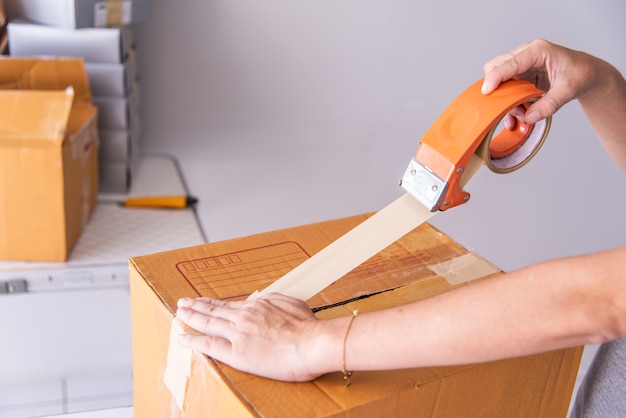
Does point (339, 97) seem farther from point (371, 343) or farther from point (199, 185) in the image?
point (371, 343)

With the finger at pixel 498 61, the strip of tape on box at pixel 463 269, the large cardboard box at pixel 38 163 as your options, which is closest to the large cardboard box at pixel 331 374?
the strip of tape on box at pixel 463 269

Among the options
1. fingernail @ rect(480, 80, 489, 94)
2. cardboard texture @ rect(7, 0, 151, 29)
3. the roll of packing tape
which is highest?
fingernail @ rect(480, 80, 489, 94)

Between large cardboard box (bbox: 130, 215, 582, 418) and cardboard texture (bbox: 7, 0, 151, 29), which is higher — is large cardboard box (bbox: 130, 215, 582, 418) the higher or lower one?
the lower one

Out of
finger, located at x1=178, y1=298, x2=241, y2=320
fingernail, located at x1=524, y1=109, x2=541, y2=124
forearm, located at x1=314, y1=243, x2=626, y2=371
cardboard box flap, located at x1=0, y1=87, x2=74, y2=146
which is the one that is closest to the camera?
forearm, located at x1=314, y1=243, x2=626, y2=371

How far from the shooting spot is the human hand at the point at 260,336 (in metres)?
0.72

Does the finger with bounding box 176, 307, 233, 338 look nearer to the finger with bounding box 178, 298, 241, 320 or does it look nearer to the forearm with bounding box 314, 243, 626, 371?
the finger with bounding box 178, 298, 241, 320

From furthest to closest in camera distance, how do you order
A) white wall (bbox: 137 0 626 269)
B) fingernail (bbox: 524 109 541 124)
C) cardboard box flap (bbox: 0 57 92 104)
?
white wall (bbox: 137 0 626 269)
cardboard box flap (bbox: 0 57 92 104)
fingernail (bbox: 524 109 541 124)

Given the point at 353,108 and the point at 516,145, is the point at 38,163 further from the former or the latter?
the point at 353,108

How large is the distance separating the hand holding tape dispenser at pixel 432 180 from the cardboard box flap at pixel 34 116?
0.81m

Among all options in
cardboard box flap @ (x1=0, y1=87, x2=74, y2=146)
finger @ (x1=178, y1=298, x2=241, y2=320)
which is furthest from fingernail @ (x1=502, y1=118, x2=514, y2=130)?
cardboard box flap @ (x1=0, y1=87, x2=74, y2=146)

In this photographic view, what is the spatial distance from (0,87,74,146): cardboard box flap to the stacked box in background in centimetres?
28

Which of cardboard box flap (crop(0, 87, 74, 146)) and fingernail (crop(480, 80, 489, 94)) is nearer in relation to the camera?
fingernail (crop(480, 80, 489, 94))

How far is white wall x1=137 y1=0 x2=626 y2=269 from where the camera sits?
2.22 metres

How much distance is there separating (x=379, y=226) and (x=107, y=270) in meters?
0.86
